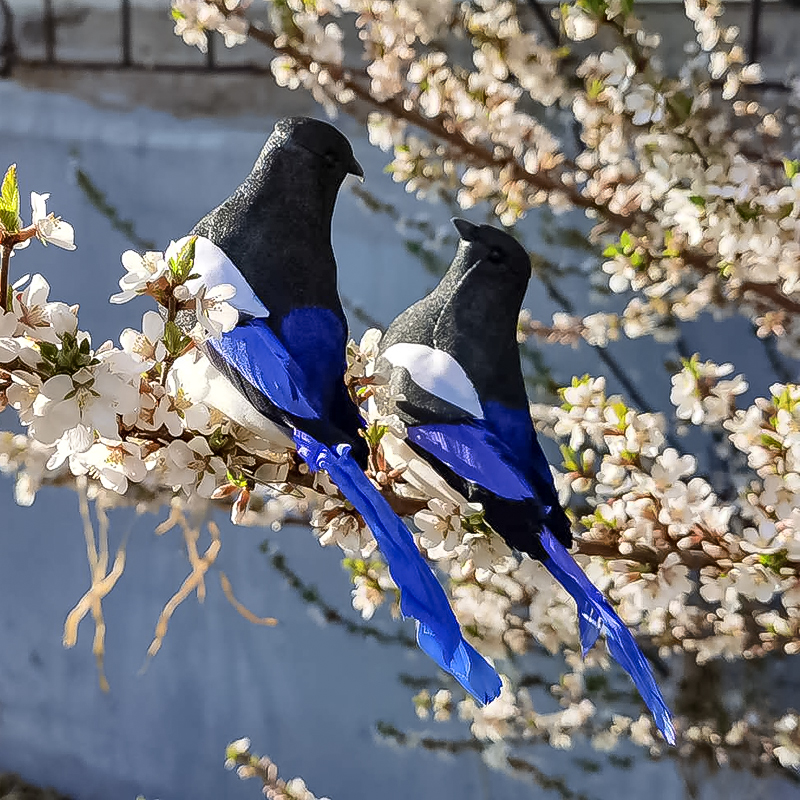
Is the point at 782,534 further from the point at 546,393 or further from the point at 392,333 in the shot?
the point at 546,393

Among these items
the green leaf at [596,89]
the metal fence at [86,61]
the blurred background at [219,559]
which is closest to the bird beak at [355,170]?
the green leaf at [596,89]

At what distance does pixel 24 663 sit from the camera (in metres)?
1.55

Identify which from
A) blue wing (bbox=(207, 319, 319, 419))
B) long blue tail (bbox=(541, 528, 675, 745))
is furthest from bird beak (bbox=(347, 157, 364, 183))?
long blue tail (bbox=(541, 528, 675, 745))

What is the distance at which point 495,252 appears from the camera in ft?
1.46

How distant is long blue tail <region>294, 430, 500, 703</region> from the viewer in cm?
35

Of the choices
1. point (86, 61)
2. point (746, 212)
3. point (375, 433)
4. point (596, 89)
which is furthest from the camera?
point (86, 61)

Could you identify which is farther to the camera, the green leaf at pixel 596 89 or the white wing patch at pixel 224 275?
the green leaf at pixel 596 89

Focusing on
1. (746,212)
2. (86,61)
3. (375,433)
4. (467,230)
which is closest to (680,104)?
(746,212)

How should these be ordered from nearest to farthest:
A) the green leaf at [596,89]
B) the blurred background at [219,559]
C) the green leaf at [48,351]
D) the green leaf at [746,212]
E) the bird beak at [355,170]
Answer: the green leaf at [48,351]
the bird beak at [355,170]
the green leaf at [746,212]
the green leaf at [596,89]
the blurred background at [219,559]

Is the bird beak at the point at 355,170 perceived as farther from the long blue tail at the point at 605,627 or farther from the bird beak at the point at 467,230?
the long blue tail at the point at 605,627

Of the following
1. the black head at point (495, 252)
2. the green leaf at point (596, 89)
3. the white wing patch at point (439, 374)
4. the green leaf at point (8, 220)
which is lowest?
the white wing patch at point (439, 374)

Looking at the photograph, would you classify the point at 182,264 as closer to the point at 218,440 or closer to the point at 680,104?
the point at 218,440

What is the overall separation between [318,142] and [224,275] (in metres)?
0.09

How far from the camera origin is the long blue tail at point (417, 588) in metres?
0.35
